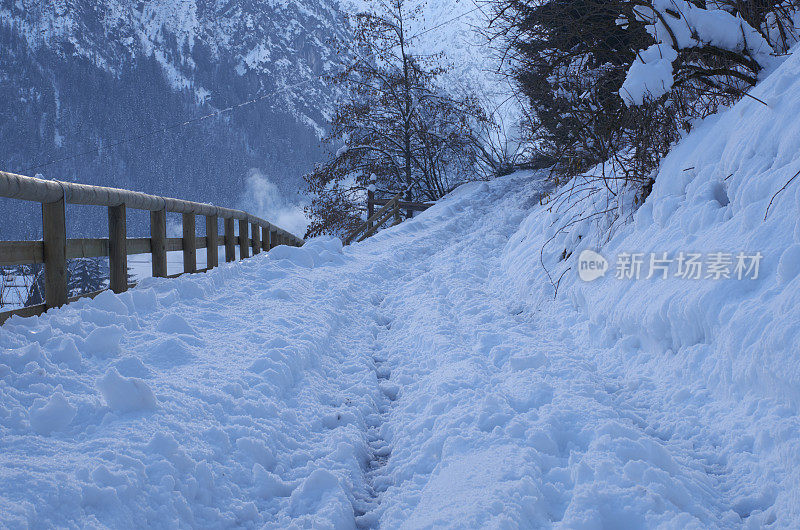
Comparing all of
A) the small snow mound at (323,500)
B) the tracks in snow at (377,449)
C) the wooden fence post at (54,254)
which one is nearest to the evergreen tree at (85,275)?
the wooden fence post at (54,254)

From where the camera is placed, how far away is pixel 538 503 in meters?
2.31

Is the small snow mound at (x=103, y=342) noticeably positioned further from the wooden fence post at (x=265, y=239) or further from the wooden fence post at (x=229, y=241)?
the wooden fence post at (x=265, y=239)

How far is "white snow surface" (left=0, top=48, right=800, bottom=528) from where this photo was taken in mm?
2279

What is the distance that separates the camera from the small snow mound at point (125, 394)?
281cm

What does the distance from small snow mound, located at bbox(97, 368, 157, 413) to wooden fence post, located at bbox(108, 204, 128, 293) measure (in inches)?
101

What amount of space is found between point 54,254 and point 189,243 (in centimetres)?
316

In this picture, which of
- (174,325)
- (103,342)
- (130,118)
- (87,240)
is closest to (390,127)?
(87,240)

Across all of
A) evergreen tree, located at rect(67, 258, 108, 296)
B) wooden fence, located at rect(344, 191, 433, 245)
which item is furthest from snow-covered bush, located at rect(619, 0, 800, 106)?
wooden fence, located at rect(344, 191, 433, 245)

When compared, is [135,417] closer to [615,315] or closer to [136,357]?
[136,357]

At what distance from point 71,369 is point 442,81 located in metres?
24.4

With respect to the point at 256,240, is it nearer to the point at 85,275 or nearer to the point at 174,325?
the point at 85,275

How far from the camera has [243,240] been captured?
10742 mm

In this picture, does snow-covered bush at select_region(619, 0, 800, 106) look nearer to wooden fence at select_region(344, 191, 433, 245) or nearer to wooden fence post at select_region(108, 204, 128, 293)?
wooden fence post at select_region(108, 204, 128, 293)

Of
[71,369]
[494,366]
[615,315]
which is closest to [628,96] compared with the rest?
[615,315]
